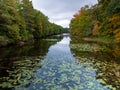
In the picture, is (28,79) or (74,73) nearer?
(28,79)

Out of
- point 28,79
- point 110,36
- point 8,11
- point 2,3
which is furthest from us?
point 110,36

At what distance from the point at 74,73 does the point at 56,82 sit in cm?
278

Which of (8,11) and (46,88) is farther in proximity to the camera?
(8,11)

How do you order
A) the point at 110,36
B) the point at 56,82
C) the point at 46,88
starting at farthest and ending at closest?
the point at 110,36 → the point at 56,82 → the point at 46,88

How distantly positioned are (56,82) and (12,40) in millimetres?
28124

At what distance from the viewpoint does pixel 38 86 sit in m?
11.8

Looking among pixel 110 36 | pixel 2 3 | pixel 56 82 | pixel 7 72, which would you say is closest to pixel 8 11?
pixel 2 3

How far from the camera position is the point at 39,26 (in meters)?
73.0

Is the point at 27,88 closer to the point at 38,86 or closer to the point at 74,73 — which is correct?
the point at 38,86

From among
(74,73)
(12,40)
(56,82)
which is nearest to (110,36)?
(12,40)

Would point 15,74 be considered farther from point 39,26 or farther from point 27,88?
point 39,26

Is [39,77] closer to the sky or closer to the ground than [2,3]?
closer to the ground

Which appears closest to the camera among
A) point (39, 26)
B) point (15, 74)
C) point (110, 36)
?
point (15, 74)

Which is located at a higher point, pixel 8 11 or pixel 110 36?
pixel 8 11
